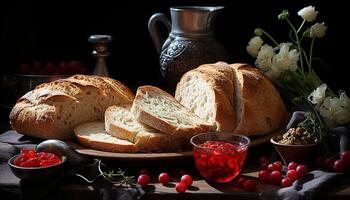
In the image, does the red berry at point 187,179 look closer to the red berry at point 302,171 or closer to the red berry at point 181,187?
the red berry at point 181,187

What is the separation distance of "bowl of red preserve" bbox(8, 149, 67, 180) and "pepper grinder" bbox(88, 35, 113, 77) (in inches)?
35.9

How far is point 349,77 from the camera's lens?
3059 mm

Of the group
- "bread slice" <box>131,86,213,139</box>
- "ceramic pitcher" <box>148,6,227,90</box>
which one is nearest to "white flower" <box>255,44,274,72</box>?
"ceramic pitcher" <box>148,6,227,90</box>

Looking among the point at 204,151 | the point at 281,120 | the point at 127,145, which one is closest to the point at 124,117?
the point at 127,145

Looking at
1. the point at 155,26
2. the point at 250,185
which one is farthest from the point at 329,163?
the point at 155,26

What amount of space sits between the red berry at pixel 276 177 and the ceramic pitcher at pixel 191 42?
83 cm

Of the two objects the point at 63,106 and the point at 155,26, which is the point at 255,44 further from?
the point at 63,106

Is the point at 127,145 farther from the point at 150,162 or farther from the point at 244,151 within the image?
the point at 244,151

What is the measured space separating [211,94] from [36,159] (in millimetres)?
658

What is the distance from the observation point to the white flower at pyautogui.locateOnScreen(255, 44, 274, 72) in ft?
7.64

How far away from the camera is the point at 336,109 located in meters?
2.12

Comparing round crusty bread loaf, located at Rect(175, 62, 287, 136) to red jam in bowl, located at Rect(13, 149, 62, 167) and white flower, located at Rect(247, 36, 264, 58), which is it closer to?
white flower, located at Rect(247, 36, 264, 58)

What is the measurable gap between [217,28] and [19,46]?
1004 millimetres

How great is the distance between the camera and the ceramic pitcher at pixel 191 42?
97.7 inches
